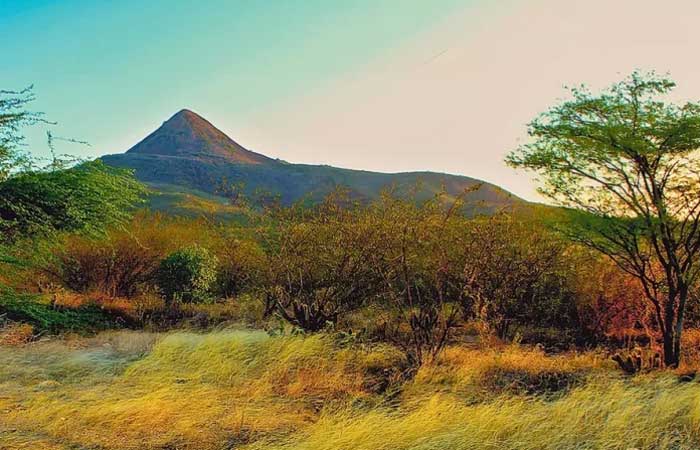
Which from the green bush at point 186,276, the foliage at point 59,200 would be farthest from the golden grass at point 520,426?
the green bush at point 186,276

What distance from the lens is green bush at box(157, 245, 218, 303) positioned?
40.5 feet

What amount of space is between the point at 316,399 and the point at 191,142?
124 m

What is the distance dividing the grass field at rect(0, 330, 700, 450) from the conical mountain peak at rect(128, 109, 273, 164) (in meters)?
100

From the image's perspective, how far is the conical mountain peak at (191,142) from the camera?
372 feet

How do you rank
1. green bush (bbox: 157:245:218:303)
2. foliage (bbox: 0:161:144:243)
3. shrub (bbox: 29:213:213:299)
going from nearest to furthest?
foliage (bbox: 0:161:144:243) → green bush (bbox: 157:245:218:303) → shrub (bbox: 29:213:213:299)

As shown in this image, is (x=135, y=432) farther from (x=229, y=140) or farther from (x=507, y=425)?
(x=229, y=140)

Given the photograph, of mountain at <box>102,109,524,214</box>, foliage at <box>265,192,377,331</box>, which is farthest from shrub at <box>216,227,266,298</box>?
mountain at <box>102,109,524,214</box>

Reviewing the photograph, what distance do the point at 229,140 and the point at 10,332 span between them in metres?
120

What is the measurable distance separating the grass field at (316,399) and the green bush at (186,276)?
174 inches

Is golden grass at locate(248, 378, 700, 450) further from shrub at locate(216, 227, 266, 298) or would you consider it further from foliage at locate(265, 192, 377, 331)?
shrub at locate(216, 227, 266, 298)

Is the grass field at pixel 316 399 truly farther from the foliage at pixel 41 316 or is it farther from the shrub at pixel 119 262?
the shrub at pixel 119 262

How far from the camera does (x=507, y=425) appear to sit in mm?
4391

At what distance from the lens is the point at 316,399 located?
559 cm

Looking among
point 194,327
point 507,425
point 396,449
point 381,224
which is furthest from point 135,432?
point 194,327
